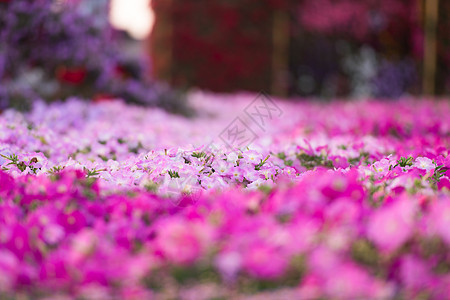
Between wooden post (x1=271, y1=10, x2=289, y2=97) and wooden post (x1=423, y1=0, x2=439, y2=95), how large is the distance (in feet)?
10.4

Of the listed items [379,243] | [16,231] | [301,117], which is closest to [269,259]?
[379,243]

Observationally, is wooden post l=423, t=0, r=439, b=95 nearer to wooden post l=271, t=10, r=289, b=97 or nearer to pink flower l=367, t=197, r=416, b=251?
wooden post l=271, t=10, r=289, b=97

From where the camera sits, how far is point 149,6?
1212 centimetres

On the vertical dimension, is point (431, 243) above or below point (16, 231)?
below

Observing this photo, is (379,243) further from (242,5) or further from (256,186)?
(242,5)

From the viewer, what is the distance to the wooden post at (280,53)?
12852 millimetres

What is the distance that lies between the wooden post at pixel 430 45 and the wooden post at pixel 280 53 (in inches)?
125

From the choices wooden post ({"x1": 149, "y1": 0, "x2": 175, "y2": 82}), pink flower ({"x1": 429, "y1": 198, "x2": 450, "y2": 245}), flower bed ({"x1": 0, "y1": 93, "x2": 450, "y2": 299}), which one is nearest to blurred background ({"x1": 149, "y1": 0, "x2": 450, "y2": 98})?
wooden post ({"x1": 149, "y1": 0, "x2": 175, "y2": 82})

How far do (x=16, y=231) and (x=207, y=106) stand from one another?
812cm

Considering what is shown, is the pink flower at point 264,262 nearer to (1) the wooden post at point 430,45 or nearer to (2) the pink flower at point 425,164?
(2) the pink flower at point 425,164

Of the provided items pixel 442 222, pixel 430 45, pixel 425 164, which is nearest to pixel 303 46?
pixel 430 45

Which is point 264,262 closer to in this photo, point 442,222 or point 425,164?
point 442,222

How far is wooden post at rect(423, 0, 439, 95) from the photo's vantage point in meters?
11.9

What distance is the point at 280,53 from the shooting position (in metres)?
13.0
